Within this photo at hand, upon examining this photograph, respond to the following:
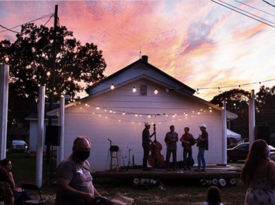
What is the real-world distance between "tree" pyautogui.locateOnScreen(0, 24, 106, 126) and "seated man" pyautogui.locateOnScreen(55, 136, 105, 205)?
3032 centimetres

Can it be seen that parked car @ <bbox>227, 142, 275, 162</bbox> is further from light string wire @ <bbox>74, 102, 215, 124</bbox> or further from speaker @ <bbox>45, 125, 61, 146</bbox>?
speaker @ <bbox>45, 125, 61, 146</bbox>

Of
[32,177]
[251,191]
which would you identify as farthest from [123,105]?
[251,191]

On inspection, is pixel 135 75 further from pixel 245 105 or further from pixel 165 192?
pixel 245 105

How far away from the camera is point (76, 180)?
3.31 meters

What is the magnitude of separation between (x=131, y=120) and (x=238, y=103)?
48.3 metres

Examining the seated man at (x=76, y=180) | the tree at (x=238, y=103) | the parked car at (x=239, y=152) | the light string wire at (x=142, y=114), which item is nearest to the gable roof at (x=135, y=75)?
the parked car at (x=239, y=152)

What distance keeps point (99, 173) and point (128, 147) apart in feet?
13.0

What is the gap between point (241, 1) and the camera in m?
10.9

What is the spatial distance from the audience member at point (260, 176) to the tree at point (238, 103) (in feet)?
180

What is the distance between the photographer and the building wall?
15.9 m

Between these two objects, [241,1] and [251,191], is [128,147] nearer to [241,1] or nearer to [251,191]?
[241,1]

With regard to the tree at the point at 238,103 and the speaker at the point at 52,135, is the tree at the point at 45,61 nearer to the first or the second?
the speaker at the point at 52,135

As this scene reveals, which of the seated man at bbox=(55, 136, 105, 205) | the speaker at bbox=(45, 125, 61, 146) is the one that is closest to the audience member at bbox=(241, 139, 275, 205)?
the seated man at bbox=(55, 136, 105, 205)

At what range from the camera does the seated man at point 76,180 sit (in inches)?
126
